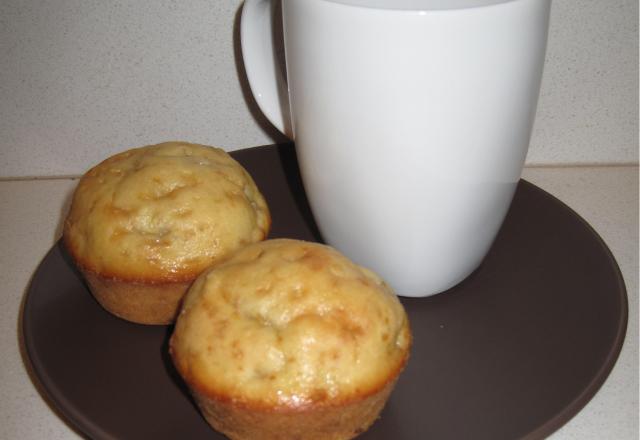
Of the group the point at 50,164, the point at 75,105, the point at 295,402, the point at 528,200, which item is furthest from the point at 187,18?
the point at 295,402

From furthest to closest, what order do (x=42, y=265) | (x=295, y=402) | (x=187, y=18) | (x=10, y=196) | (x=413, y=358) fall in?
(x=10, y=196) → (x=187, y=18) → (x=42, y=265) → (x=413, y=358) → (x=295, y=402)

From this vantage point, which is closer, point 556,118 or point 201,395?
point 201,395

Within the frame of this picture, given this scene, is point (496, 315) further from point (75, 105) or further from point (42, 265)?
point (75, 105)

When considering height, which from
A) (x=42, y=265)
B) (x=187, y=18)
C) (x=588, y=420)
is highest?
(x=187, y=18)

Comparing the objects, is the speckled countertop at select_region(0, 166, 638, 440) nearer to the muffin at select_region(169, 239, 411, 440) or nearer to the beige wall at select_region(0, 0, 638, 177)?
the beige wall at select_region(0, 0, 638, 177)

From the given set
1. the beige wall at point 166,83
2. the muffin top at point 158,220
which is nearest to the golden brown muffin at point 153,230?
the muffin top at point 158,220

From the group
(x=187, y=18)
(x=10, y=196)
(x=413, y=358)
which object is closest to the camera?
(x=413, y=358)

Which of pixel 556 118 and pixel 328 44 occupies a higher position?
pixel 328 44

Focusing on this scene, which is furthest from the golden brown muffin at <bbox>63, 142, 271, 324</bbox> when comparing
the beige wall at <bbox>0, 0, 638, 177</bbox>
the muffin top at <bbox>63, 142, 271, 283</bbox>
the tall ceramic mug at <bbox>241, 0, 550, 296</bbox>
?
the beige wall at <bbox>0, 0, 638, 177</bbox>
